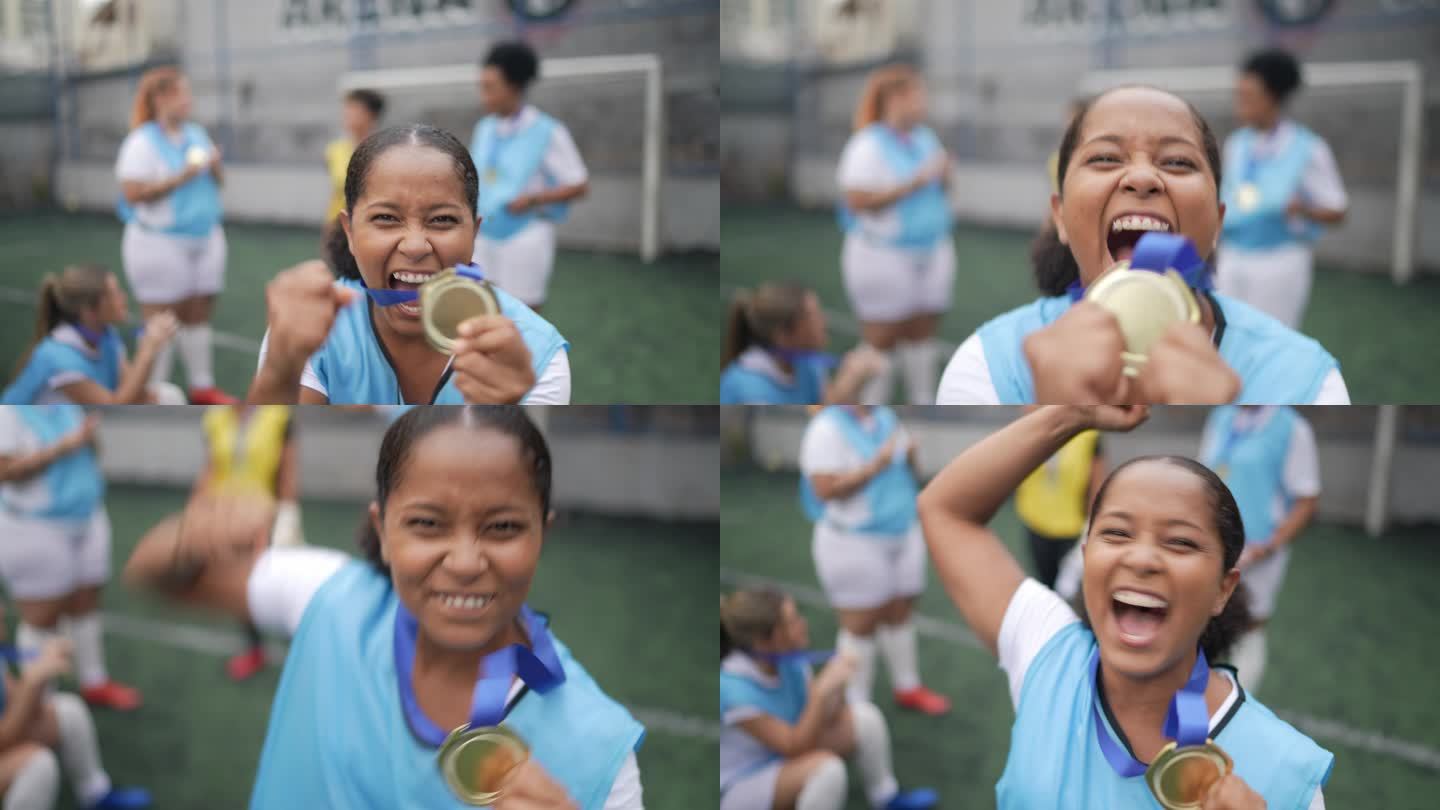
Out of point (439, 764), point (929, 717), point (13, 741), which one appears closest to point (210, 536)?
point (439, 764)

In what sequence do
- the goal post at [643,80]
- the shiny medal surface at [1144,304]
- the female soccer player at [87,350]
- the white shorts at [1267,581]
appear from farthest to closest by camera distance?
the goal post at [643,80] < the female soccer player at [87,350] < the white shorts at [1267,581] < the shiny medal surface at [1144,304]

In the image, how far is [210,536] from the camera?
3.58ft

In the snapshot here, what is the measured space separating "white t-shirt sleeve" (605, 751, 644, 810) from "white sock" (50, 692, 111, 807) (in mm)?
573

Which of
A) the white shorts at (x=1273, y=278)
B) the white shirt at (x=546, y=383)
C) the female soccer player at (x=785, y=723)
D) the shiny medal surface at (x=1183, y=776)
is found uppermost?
the white shirt at (x=546, y=383)

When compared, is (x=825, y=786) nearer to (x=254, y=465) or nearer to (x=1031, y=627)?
(x=1031, y=627)

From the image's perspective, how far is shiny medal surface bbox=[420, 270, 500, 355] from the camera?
87 centimetres

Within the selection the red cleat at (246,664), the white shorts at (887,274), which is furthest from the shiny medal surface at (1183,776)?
the white shorts at (887,274)

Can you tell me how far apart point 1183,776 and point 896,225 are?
4.20 ft

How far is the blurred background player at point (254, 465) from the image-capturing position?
1.17 m

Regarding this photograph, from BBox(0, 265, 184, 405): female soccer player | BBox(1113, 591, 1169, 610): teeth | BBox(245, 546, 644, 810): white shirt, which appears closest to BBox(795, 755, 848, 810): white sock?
BBox(245, 546, 644, 810): white shirt

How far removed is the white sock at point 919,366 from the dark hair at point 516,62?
25.4 inches

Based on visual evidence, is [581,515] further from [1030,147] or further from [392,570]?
[1030,147]

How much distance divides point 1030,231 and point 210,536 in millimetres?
1076

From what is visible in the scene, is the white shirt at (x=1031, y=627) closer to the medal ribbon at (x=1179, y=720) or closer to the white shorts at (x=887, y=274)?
the medal ribbon at (x=1179, y=720)
